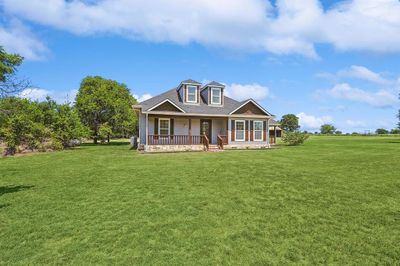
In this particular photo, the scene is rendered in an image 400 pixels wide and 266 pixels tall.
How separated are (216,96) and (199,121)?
3092mm

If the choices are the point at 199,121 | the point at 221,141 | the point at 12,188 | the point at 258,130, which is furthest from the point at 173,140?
the point at 12,188

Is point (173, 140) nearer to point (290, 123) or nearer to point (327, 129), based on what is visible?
point (290, 123)

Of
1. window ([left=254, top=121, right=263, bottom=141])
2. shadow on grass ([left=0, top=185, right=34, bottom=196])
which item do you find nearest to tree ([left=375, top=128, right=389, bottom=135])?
window ([left=254, top=121, right=263, bottom=141])

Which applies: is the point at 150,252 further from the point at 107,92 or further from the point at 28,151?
the point at 107,92

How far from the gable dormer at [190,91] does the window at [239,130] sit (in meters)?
4.24

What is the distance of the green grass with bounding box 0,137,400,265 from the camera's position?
5.00 meters

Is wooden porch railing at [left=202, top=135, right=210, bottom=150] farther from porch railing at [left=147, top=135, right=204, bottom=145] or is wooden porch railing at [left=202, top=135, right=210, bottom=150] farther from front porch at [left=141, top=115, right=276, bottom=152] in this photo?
porch railing at [left=147, top=135, right=204, bottom=145]

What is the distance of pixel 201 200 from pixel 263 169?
202 inches

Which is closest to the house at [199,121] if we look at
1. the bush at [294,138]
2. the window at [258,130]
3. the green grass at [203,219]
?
the window at [258,130]

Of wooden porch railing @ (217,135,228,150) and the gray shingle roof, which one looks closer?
wooden porch railing @ (217,135,228,150)

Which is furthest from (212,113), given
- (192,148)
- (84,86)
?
(84,86)

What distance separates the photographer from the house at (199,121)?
22.9m

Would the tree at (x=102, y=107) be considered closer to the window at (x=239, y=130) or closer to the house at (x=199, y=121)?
the house at (x=199, y=121)

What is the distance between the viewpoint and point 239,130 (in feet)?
84.5
